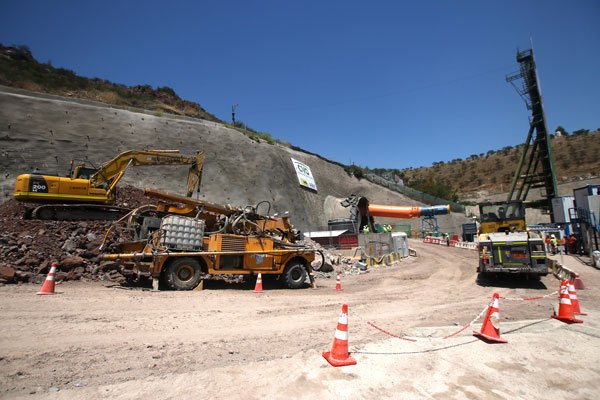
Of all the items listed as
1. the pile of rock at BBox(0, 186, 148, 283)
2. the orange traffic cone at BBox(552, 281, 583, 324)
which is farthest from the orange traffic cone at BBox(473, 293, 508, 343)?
the pile of rock at BBox(0, 186, 148, 283)

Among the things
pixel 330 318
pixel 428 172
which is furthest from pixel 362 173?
pixel 428 172

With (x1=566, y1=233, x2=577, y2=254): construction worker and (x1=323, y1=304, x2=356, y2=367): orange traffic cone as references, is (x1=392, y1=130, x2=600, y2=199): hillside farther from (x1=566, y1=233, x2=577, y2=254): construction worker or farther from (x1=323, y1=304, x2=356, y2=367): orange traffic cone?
(x1=323, y1=304, x2=356, y2=367): orange traffic cone

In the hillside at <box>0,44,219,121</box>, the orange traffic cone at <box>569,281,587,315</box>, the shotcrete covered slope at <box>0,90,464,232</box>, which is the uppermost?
the hillside at <box>0,44,219,121</box>

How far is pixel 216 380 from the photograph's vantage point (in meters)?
3.55

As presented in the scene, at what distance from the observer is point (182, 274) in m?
9.59

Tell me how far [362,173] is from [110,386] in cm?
4302

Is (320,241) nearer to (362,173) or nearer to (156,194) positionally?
(156,194)

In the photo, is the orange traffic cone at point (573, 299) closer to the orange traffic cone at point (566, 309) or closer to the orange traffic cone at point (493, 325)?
the orange traffic cone at point (566, 309)

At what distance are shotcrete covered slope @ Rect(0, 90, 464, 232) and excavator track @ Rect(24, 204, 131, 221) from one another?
763cm

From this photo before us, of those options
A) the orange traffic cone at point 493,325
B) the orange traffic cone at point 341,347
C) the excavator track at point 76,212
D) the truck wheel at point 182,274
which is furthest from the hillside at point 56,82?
the orange traffic cone at point 493,325

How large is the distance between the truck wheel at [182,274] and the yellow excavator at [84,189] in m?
5.35

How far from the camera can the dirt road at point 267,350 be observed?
3461 millimetres

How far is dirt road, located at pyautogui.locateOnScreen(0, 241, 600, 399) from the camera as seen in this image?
3461 mm

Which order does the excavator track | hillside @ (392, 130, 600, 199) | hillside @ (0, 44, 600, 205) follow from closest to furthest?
1. the excavator track
2. hillside @ (0, 44, 600, 205)
3. hillside @ (392, 130, 600, 199)
